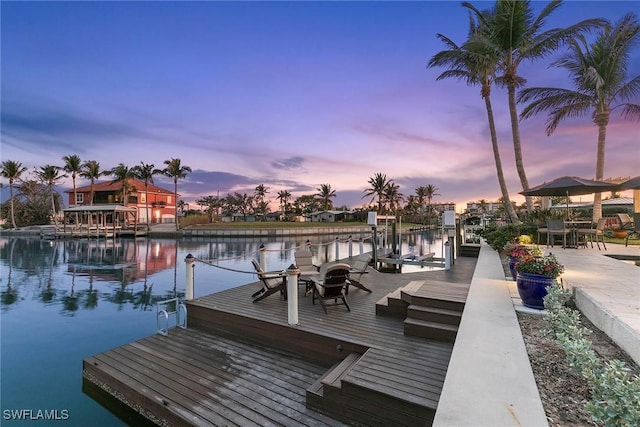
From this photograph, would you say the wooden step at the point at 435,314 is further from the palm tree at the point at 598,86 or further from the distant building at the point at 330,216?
the distant building at the point at 330,216

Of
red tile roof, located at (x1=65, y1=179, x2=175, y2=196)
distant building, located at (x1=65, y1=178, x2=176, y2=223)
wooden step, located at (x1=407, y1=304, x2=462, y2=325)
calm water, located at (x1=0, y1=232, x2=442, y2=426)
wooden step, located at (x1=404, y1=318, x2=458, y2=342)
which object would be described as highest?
red tile roof, located at (x1=65, y1=179, x2=175, y2=196)

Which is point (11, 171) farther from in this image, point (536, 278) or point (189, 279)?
point (536, 278)

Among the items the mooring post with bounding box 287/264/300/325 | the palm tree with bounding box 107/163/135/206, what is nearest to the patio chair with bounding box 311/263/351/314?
the mooring post with bounding box 287/264/300/325

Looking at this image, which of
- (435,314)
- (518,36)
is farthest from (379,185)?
(435,314)

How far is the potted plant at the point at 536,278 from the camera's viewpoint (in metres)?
3.30

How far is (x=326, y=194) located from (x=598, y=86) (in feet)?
155

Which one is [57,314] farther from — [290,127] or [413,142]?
[413,142]

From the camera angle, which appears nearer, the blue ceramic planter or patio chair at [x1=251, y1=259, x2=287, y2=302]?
the blue ceramic planter

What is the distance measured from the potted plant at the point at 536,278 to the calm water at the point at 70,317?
4.33 metres

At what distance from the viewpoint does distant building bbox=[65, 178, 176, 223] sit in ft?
140

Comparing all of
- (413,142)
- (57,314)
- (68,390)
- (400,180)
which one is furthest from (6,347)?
(400,180)

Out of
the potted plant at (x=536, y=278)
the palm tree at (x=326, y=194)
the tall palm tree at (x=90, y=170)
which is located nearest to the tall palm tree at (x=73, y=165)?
the tall palm tree at (x=90, y=170)

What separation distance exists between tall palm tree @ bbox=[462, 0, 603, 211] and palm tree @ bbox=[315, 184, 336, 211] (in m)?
45.4

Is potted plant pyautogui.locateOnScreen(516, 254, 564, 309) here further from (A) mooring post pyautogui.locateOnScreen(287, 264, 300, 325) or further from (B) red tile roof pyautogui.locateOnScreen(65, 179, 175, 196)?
(B) red tile roof pyautogui.locateOnScreen(65, 179, 175, 196)
